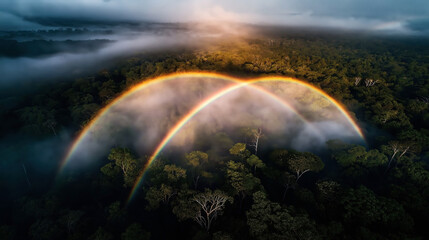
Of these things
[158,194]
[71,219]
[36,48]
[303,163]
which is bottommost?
[71,219]

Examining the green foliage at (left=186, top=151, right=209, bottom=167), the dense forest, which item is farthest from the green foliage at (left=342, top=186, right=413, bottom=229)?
the green foliage at (left=186, top=151, right=209, bottom=167)

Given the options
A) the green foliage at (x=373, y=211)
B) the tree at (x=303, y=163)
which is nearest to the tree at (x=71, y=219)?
the tree at (x=303, y=163)

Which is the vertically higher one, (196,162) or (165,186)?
(196,162)

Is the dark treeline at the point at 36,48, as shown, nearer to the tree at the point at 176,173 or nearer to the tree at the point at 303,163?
the tree at the point at 176,173

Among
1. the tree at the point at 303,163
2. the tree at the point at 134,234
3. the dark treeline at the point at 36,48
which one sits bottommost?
the tree at the point at 134,234

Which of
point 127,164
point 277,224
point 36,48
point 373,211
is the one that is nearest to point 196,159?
point 127,164

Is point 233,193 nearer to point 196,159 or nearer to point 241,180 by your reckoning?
point 241,180

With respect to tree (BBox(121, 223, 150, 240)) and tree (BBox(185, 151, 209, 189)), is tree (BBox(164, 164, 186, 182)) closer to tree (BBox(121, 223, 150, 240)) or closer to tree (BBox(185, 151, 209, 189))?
tree (BBox(185, 151, 209, 189))

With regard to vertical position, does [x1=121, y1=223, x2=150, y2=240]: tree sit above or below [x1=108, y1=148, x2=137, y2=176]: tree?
below

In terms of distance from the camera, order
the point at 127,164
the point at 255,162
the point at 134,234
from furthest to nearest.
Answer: the point at 255,162 < the point at 127,164 < the point at 134,234
